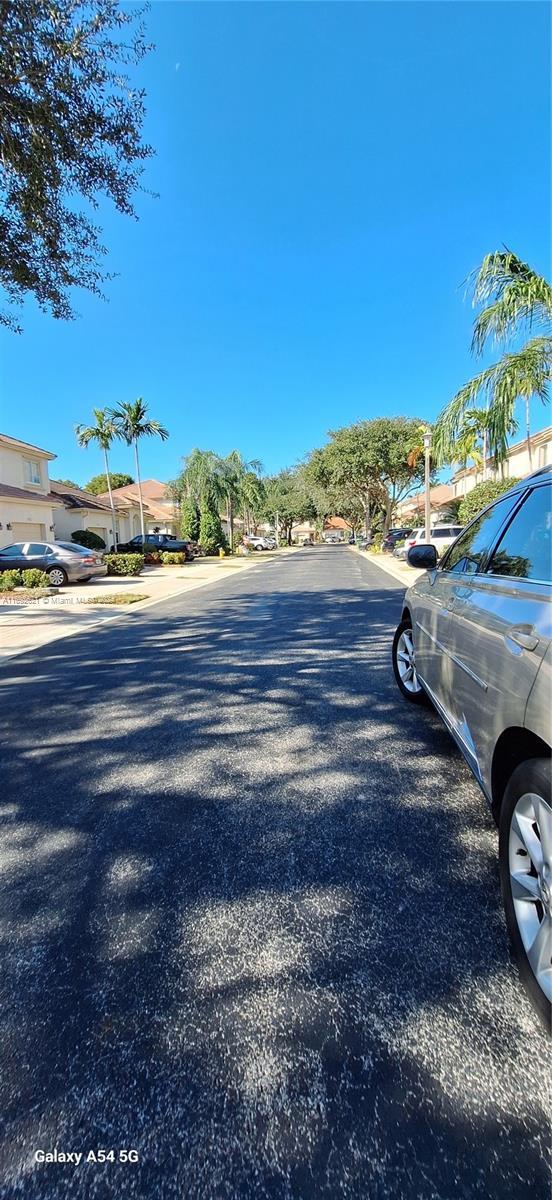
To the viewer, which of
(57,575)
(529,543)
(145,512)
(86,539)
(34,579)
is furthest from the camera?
(145,512)

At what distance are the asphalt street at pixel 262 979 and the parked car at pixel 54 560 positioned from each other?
47.0 feet

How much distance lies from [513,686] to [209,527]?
116ft

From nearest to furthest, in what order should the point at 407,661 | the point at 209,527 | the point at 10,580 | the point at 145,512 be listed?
the point at 407,661, the point at 10,580, the point at 209,527, the point at 145,512

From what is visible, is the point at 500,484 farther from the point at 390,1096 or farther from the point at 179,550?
the point at 179,550

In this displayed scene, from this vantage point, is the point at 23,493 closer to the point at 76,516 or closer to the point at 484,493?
the point at 76,516

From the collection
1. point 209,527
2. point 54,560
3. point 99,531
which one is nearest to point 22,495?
point 54,560

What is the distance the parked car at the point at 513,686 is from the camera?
5.23 ft

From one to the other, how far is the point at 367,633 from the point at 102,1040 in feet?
21.6

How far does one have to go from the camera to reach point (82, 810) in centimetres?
292

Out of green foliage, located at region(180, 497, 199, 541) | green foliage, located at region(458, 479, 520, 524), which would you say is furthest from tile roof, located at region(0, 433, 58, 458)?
green foliage, located at region(458, 479, 520, 524)

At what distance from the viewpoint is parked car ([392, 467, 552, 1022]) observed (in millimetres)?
1593

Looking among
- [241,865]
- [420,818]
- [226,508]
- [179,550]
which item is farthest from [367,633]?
[226,508]

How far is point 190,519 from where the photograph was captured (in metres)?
36.5

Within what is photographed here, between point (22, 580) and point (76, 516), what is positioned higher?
point (76, 516)
